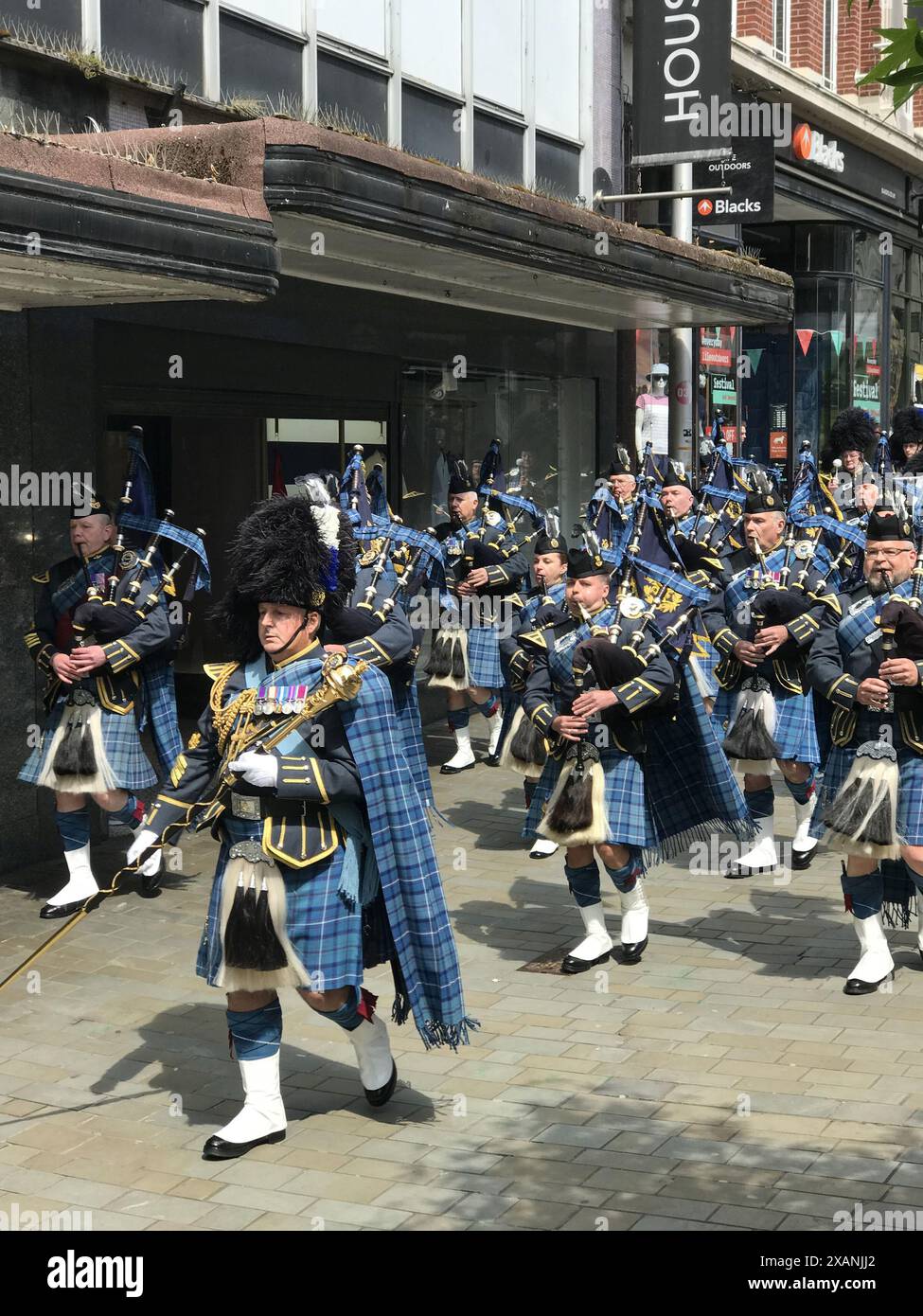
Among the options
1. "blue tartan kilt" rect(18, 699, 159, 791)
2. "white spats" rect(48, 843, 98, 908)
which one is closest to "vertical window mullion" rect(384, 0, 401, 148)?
"blue tartan kilt" rect(18, 699, 159, 791)

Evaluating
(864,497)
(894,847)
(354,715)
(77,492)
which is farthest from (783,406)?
(354,715)

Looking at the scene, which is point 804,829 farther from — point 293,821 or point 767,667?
point 293,821

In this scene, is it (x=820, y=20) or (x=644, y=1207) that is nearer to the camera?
(x=644, y=1207)

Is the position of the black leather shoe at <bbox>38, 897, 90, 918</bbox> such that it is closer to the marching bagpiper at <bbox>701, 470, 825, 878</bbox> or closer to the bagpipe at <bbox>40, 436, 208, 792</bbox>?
the bagpipe at <bbox>40, 436, 208, 792</bbox>

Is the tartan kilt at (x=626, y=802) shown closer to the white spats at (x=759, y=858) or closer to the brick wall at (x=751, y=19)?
the white spats at (x=759, y=858)

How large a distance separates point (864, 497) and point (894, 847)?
3.73 metres

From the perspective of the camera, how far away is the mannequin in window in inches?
709

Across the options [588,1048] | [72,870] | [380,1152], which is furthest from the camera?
[72,870]

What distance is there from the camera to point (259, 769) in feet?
18.2

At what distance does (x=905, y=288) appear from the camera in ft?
102

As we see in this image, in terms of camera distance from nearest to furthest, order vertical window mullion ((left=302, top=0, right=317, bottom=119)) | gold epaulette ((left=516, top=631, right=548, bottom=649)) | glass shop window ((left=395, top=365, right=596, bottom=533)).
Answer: gold epaulette ((left=516, top=631, right=548, bottom=649)) < vertical window mullion ((left=302, top=0, right=317, bottom=119)) < glass shop window ((left=395, top=365, right=596, bottom=533))

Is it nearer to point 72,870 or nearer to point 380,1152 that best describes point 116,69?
point 72,870

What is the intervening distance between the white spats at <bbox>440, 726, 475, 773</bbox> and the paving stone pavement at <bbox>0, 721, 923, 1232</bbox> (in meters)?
3.82
